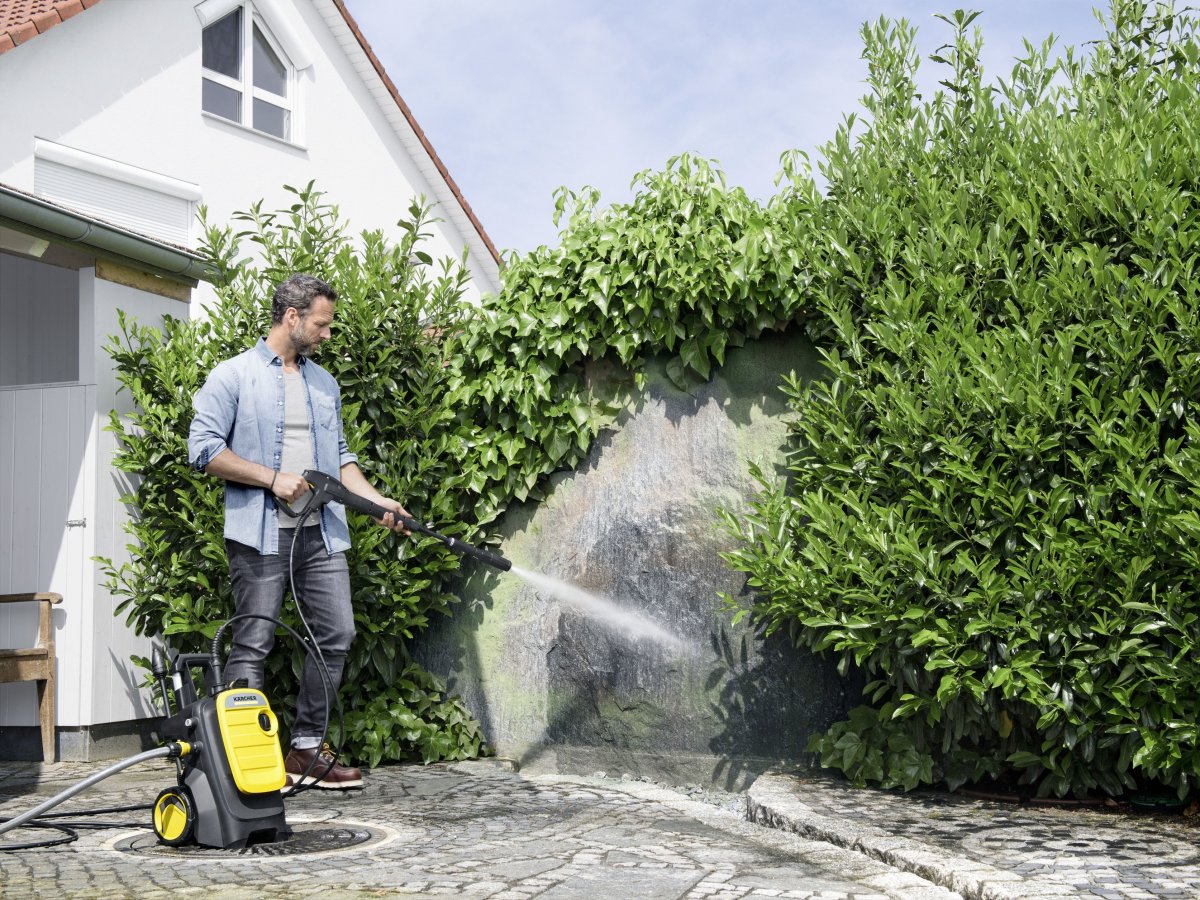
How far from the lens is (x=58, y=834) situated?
4.87m

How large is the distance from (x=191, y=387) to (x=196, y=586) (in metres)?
1.00

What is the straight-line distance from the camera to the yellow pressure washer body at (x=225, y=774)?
4.38 meters

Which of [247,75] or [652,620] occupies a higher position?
[247,75]

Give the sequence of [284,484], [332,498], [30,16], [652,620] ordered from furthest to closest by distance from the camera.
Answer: [30,16] < [652,620] < [332,498] < [284,484]

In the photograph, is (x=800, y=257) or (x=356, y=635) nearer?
(x=800, y=257)

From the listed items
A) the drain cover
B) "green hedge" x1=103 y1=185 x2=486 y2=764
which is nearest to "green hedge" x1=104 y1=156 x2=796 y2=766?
"green hedge" x1=103 y1=185 x2=486 y2=764

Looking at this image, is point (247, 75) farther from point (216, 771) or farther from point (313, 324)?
point (216, 771)

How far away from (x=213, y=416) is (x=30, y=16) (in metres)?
8.92

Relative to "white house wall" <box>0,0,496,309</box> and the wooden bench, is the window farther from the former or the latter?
the wooden bench

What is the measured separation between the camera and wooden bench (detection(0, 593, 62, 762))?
6.84 m

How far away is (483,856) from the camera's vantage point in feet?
14.5

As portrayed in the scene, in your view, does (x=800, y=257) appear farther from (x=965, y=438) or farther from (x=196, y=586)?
(x=196, y=586)

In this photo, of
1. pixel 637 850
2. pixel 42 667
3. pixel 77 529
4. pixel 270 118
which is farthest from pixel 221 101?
pixel 637 850

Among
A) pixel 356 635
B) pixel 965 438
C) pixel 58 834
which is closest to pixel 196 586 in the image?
pixel 356 635
